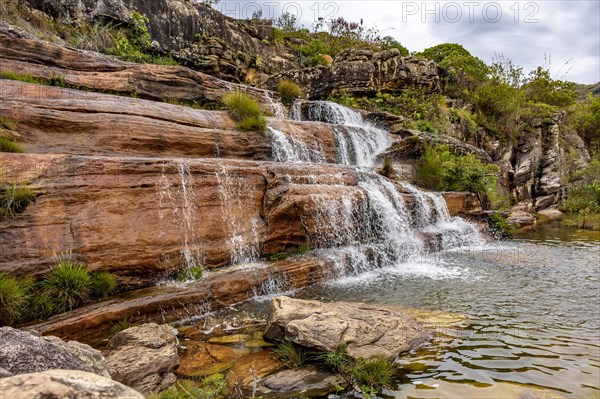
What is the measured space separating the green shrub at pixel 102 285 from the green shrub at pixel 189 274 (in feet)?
3.80

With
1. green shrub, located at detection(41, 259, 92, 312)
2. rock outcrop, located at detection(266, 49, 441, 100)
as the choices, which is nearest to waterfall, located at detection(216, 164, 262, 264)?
green shrub, located at detection(41, 259, 92, 312)

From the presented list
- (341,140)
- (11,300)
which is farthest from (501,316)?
(341,140)

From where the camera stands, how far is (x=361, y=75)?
21.3 meters

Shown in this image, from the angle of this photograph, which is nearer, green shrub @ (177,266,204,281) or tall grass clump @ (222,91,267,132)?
green shrub @ (177,266,204,281)

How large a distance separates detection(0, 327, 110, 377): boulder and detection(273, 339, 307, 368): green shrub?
1.96 metres

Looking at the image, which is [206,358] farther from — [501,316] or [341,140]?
[341,140]

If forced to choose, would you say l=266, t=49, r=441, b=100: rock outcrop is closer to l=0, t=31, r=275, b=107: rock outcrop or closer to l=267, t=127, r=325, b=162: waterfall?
l=0, t=31, r=275, b=107: rock outcrop

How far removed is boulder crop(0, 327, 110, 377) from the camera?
2559 mm

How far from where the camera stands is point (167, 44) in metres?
18.1

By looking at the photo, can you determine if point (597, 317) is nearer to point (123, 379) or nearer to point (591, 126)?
point (123, 379)

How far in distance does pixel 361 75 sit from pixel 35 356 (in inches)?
837

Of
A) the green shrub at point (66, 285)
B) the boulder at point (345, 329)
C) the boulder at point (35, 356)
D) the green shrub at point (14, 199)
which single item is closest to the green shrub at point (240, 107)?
the green shrub at point (14, 199)

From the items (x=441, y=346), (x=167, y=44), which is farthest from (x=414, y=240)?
(x=167, y=44)

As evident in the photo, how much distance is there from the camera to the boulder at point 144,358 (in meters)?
3.76
